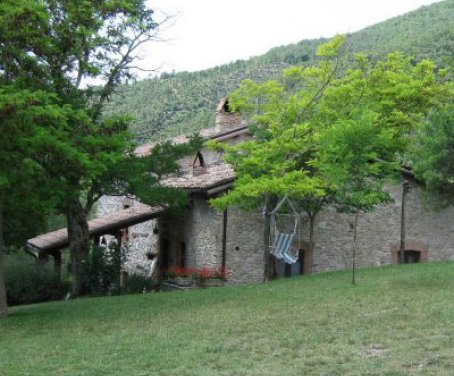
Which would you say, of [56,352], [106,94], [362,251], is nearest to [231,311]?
[56,352]

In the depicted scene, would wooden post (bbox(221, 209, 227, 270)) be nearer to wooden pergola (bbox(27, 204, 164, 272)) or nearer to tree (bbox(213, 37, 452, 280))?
tree (bbox(213, 37, 452, 280))

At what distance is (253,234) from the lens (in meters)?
22.6

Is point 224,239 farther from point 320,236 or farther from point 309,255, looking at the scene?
point 320,236

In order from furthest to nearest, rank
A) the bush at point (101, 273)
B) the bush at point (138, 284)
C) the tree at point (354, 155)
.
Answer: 1. the bush at point (101, 273)
2. the bush at point (138, 284)
3. the tree at point (354, 155)

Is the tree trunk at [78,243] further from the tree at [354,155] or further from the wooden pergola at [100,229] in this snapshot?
the tree at [354,155]

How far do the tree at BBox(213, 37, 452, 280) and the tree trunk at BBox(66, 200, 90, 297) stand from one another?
15.2ft

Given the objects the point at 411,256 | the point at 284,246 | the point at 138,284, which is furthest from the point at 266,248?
the point at 411,256

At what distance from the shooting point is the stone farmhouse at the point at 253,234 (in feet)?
72.9

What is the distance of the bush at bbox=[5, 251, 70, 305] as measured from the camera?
22438 millimetres

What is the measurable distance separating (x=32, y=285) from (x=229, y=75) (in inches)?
1474

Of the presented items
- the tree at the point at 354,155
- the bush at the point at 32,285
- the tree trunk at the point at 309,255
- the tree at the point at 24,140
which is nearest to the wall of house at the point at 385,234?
the tree trunk at the point at 309,255

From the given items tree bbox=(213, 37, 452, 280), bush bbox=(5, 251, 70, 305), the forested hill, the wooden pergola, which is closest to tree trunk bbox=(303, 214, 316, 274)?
tree bbox=(213, 37, 452, 280)

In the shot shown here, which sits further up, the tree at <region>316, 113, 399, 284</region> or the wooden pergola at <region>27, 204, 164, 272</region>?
the tree at <region>316, 113, 399, 284</region>

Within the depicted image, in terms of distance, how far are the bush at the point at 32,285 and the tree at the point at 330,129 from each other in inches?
282
